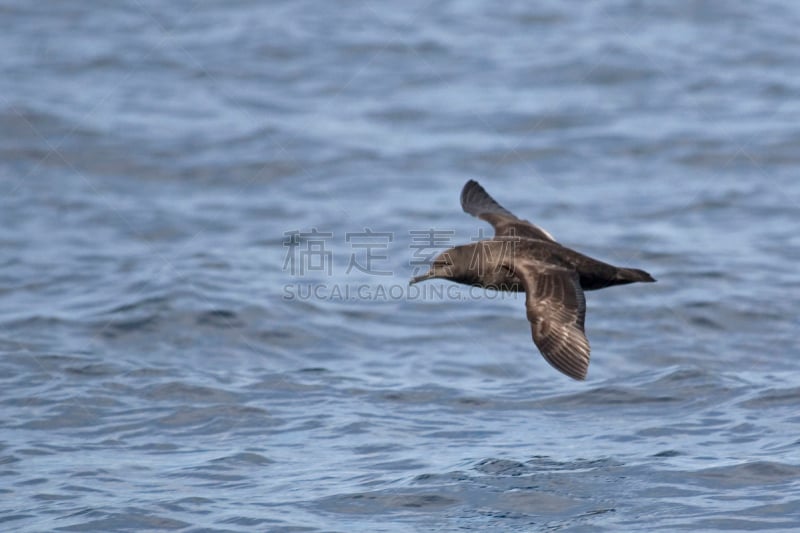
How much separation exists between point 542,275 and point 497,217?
4.66 ft

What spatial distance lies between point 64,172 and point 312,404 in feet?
22.7

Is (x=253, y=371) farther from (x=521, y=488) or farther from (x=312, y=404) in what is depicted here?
(x=521, y=488)

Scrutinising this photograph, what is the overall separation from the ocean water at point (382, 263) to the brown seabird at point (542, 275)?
1090 millimetres

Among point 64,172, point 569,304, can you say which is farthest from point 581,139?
point 569,304

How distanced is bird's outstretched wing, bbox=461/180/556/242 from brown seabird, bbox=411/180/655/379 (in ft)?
0.52

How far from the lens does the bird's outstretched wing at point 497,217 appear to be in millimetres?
9789

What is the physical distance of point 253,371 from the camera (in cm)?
1117

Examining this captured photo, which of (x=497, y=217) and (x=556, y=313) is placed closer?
(x=556, y=313)

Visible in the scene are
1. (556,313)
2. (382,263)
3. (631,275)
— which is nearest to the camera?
(556,313)

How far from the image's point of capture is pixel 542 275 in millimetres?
8805

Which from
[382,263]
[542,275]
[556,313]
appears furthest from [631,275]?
[382,263]

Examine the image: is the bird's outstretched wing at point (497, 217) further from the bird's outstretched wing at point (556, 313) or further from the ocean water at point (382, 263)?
the ocean water at point (382, 263)

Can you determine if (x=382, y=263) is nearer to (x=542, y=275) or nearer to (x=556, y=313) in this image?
(x=542, y=275)

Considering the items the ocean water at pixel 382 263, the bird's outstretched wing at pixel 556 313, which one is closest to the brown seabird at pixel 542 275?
the bird's outstretched wing at pixel 556 313
